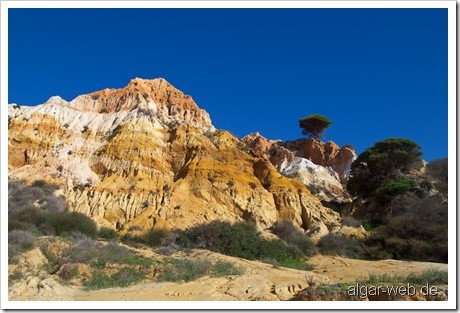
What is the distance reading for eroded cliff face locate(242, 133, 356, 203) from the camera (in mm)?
42688

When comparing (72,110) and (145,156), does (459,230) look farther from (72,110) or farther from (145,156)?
(72,110)

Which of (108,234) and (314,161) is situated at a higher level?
(314,161)

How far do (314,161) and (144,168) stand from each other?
27173 mm

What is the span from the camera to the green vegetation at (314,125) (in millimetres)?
56000

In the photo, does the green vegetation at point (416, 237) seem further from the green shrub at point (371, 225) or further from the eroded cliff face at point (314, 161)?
the eroded cliff face at point (314, 161)

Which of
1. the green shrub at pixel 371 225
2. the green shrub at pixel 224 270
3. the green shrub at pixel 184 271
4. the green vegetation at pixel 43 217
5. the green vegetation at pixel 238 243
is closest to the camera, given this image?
the green shrub at pixel 184 271

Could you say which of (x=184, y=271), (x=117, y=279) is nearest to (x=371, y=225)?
(x=184, y=271)

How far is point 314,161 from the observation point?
53688 millimetres

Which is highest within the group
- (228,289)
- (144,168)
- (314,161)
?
(314,161)

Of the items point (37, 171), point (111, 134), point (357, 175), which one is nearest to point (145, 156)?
point (111, 134)

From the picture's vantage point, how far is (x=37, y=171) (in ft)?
102

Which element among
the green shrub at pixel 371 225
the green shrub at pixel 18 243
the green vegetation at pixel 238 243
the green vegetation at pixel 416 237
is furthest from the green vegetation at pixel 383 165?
the green shrub at pixel 18 243

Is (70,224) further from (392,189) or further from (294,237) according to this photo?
(392,189)

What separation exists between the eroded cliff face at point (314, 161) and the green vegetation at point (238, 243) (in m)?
18.0
